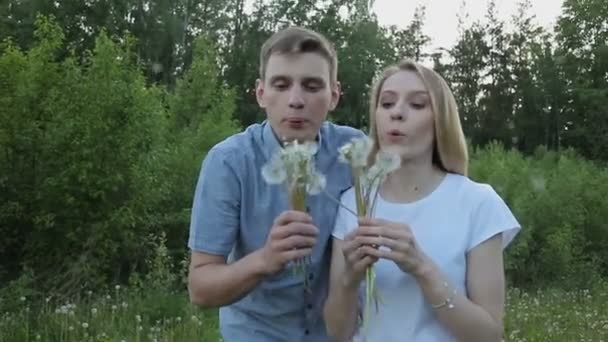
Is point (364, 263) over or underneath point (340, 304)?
over

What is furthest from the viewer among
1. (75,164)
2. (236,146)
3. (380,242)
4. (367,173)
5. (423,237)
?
(75,164)

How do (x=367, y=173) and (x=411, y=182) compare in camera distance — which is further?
(x=411, y=182)

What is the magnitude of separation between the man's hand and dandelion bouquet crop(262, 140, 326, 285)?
0.05m

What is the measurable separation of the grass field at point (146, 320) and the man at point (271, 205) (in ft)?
11.6

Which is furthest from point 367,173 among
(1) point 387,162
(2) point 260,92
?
(2) point 260,92

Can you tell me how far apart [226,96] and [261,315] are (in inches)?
448

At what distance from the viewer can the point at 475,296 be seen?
2402mm

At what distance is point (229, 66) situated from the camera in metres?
39.5

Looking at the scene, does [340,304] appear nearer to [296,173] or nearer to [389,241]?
[389,241]

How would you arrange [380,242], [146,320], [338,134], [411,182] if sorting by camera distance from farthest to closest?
[146,320]
[338,134]
[411,182]
[380,242]

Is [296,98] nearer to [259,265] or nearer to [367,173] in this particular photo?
[367,173]

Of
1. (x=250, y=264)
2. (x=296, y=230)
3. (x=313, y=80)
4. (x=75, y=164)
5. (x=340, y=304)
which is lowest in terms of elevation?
(x=75, y=164)

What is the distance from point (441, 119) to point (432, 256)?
0.38m

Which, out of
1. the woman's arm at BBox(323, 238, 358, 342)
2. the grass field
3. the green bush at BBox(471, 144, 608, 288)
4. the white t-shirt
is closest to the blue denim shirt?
the woman's arm at BBox(323, 238, 358, 342)
